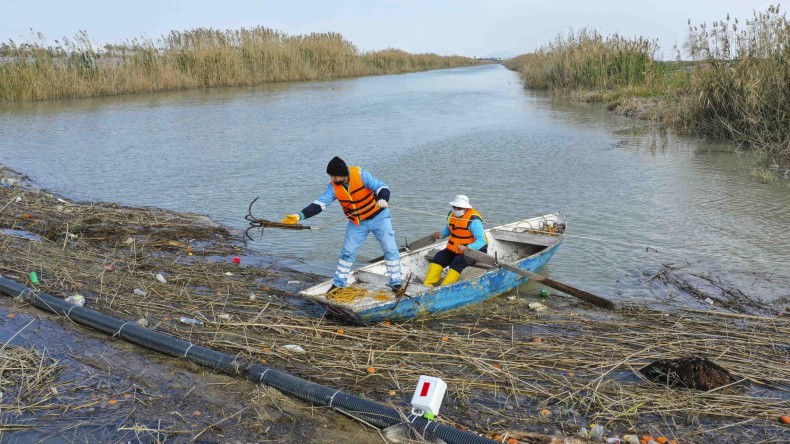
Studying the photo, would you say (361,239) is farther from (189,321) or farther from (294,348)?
(189,321)

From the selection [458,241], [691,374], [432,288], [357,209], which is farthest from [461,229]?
[691,374]

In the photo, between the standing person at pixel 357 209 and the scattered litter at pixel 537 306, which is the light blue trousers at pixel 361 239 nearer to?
the standing person at pixel 357 209

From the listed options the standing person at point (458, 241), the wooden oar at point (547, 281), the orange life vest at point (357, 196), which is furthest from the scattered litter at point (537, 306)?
the orange life vest at point (357, 196)

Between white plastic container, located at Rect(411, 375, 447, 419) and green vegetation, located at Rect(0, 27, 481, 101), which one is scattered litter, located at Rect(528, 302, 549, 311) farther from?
green vegetation, located at Rect(0, 27, 481, 101)

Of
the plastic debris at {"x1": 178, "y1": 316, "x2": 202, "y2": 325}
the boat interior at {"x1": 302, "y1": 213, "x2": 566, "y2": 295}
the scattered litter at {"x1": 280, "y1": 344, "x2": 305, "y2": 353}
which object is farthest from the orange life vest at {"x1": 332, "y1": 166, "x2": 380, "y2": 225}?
the plastic debris at {"x1": 178, "y1": 316, "x2": 202, "y2": 325}

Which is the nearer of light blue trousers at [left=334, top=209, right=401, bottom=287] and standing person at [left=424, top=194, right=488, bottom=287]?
light blue trousers at [left=334, top=209, right=401, bottom=287]

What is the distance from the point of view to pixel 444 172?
642 inches

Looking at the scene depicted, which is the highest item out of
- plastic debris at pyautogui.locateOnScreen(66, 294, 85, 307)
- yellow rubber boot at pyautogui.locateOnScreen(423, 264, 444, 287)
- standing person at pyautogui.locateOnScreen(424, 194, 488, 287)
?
standing person at pyautogui.locateOnScreen(424, 194, 488, 287)

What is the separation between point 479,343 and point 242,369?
2.34m

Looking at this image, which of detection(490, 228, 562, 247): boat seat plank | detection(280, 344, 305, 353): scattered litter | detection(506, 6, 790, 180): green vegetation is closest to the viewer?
detection(280, 344, 305, 353): scattered litter

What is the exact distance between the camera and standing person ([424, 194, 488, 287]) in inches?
317

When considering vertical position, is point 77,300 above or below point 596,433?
above

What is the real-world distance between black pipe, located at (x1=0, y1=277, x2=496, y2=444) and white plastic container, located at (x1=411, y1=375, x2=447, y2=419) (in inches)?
3.6

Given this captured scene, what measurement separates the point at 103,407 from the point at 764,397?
5.31 metres
